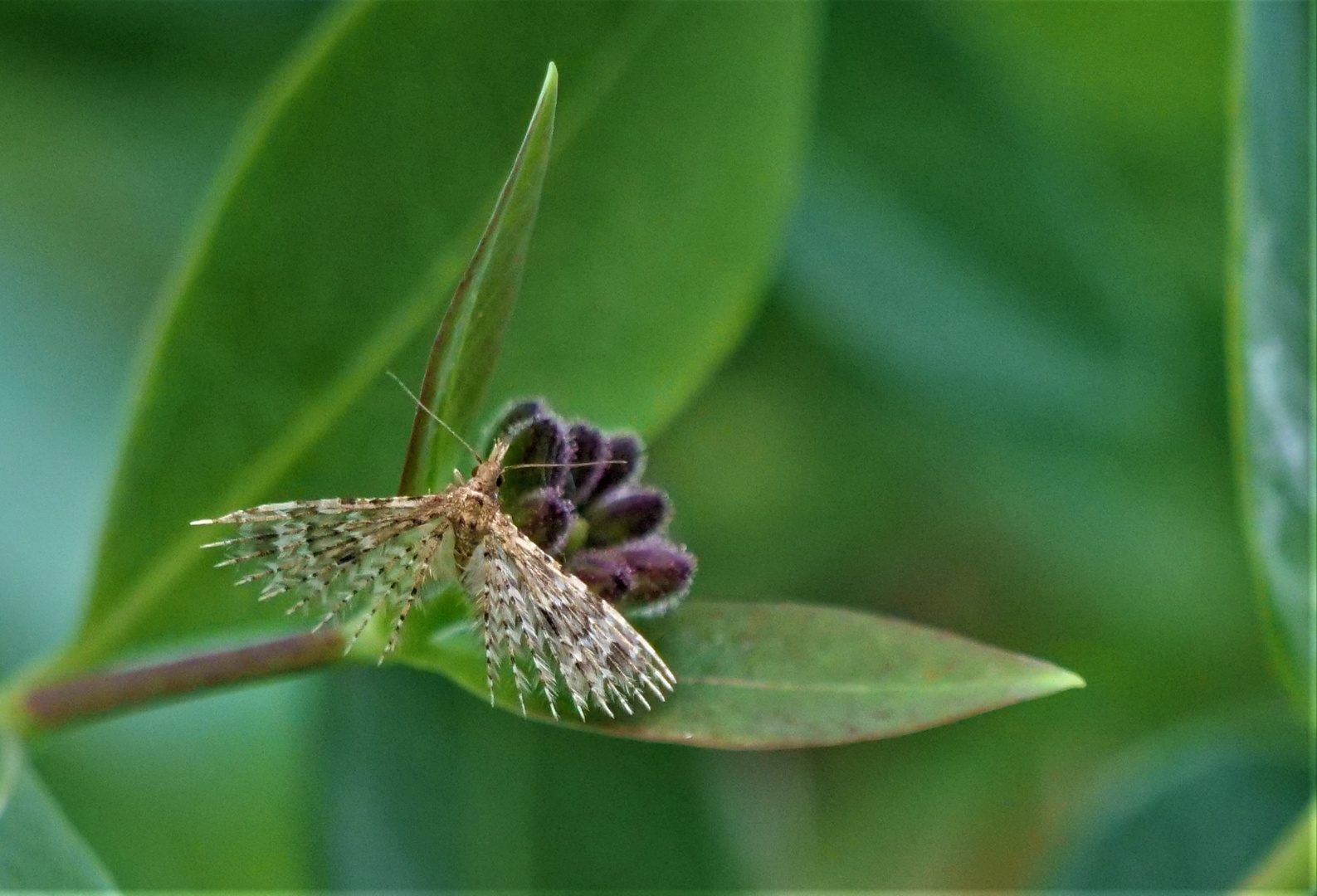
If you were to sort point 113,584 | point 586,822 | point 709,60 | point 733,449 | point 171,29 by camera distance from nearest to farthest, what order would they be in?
point 113,584, point 709,60, point 171,29, point 586,822, point 733,449

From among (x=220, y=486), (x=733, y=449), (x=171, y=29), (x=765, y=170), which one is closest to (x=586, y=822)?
(x=733, y=449)

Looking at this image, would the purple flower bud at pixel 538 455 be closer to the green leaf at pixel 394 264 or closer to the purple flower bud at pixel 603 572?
the purple flower bud at pixel 603 572

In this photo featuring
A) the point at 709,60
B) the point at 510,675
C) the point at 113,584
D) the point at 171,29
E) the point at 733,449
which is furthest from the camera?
the point at 733,449

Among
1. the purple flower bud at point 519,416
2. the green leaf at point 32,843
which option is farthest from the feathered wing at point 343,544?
the green leaf at point 32,843

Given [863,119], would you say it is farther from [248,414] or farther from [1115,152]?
[248,414]

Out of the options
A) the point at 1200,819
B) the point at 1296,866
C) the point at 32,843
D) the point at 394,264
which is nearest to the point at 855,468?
the point at 1200,819

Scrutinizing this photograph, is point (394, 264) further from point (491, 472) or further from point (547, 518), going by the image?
point (547, 518)

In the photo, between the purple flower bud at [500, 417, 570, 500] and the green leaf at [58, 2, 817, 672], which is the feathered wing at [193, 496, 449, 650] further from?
the green leaf at [58, 2, 817, 672]

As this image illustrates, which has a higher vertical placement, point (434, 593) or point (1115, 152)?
point (1115, 152)
